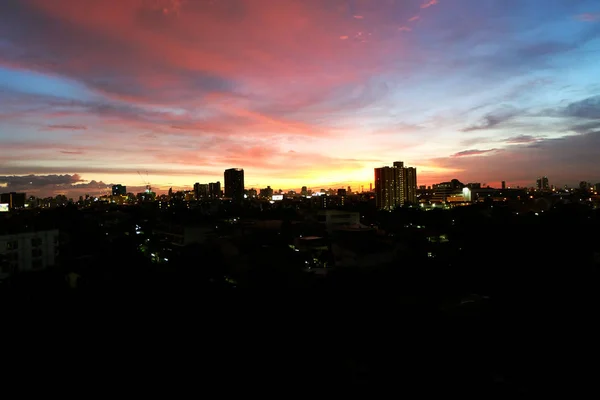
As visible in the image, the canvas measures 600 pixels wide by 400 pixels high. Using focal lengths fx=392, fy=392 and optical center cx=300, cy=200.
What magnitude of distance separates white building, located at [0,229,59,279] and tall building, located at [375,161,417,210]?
42457mm

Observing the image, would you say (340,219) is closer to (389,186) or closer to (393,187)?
(389,186)

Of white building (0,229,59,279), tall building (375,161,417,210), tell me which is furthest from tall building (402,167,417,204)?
white building (0,229,59,279)

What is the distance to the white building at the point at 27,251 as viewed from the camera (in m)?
9.84

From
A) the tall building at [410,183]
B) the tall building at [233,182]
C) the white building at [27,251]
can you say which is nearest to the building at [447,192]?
the tall building at [410,183]

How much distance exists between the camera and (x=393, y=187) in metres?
51.2

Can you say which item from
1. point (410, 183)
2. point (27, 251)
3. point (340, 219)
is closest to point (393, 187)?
point (410, 183)

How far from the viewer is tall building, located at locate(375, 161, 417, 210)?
5044 cm

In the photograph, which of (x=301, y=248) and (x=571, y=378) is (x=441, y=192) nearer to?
(x=301, y=248)

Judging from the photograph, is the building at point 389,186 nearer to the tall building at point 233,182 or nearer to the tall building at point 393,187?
the tall building at point 393,187

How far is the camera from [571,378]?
4.18 meters

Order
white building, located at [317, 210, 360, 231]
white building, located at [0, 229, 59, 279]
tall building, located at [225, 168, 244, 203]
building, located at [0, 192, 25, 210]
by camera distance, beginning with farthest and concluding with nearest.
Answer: tall building, located at [225, 168, 244, 203] → building, located at [0, 192, 25, 210] → white building, located at [317, 210, 360, 231] → white building, located at [0, 229, 59, 279]

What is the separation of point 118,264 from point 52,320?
143 inches

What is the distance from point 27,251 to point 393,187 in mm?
45331

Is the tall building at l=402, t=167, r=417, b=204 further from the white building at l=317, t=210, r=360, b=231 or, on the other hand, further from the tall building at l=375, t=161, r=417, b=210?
the white building at l=317, t=210, r=360, b=231
